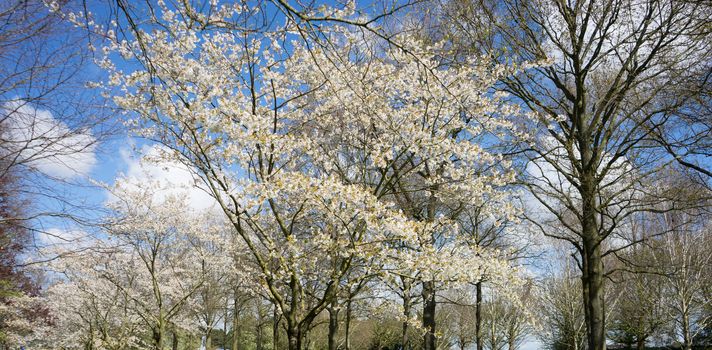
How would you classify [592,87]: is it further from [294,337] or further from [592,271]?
[294,337]

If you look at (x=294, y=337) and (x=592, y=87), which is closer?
(x=294, y=337)

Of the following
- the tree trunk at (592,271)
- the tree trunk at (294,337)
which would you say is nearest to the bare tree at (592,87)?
the tree trunk at (592,271)

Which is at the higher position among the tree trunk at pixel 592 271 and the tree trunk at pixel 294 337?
the tree trunk at pixel 592 271

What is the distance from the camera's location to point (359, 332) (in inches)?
1108

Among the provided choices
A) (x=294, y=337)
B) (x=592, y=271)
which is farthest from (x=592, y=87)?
(x=294, y=337)

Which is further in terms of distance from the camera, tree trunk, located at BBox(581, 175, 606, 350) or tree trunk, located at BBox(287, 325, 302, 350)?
tree trunk, located at BBox(581, 175, 606, 350)

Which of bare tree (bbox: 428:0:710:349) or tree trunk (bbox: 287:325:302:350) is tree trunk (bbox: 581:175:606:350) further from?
tree trunk (bbox: 287:325:302:350)

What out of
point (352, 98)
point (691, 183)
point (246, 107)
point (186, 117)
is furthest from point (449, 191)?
point (691, 183)

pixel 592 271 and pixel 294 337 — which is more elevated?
pixel 592 271

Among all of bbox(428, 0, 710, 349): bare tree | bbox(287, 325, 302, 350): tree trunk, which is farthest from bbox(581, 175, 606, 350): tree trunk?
bbox(287, 325, 302, 350): tree trunk

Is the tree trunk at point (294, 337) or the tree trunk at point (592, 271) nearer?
the tree trunk at point (294, 337)

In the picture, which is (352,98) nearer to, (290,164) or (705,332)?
(290,164)

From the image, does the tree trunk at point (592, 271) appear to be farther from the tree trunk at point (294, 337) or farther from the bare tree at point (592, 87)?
the tree trunk at point (294, 337)

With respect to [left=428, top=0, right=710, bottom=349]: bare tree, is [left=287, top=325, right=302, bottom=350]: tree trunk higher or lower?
lower
